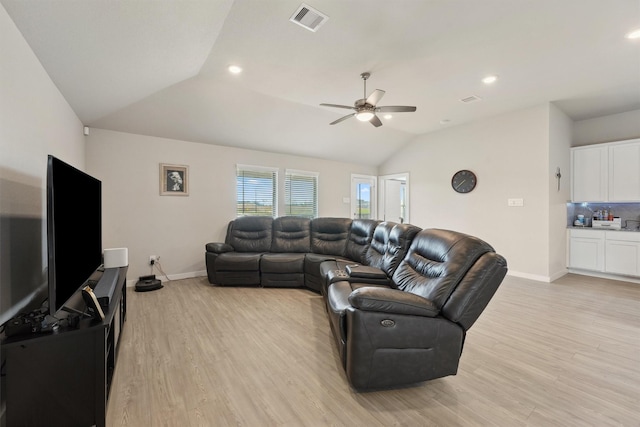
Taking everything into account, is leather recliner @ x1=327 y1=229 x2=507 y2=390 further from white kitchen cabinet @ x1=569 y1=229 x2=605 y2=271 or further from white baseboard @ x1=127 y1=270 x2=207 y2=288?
white kitchen cabinet @ x1=569 y1=229 x2=605 y2=271

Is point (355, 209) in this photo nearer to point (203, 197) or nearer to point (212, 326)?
point (203, 197)

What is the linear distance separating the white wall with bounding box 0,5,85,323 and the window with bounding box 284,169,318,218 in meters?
3.97

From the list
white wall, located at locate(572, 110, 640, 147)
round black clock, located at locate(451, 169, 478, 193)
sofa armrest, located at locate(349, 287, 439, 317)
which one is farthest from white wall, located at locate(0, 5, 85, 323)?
white wall, located at locate(572, 110, 640, 147)

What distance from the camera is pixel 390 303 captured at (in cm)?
176

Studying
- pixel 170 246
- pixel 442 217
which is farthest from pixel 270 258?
pixel 442 217

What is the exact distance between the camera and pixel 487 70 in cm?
337

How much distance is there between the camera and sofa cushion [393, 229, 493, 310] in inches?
73.0

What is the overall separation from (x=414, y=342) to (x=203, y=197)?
14.2 feet

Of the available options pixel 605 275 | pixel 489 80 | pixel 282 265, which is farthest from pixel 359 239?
pixel 605 275

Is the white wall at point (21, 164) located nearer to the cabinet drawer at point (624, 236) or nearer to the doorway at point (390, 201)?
the doorway at point (390, 201)

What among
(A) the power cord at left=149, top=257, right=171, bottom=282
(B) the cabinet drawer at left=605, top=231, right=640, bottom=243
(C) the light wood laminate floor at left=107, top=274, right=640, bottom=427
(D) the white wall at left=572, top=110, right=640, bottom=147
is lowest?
(C) the light wood laminate floor at left=107, top=274, right=640, bottom=427

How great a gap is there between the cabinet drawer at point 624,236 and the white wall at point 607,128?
1739 millimetres

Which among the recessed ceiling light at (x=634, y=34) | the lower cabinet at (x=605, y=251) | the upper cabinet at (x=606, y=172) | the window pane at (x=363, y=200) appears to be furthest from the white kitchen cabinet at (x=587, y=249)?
the window pane at (x=363, y=200)

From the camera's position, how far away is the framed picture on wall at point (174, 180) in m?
4.52
